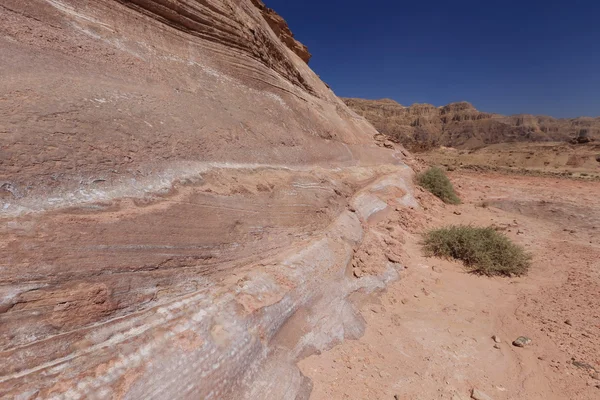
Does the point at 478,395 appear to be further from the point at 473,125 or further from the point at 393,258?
the point at 473,125

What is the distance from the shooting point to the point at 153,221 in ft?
7.74

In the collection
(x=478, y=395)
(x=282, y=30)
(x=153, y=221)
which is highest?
(x=282, y=30)

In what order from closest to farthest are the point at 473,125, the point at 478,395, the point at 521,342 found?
the point at 478,395, the point at 521,342, the point at 473,125

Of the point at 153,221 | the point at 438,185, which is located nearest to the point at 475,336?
the point at 153,221

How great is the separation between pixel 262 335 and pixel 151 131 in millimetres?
2152

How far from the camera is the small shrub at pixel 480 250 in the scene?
447 centimetres

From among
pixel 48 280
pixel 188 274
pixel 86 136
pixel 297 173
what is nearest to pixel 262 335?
pixel 188 274

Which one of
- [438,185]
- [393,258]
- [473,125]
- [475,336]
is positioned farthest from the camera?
[473,125]

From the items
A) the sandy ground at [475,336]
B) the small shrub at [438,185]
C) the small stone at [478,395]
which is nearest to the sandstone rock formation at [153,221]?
the sandy ground at [475,336]

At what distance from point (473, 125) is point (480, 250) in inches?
2879

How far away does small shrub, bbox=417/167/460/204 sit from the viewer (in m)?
8.30

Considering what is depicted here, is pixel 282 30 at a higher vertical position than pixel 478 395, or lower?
higher

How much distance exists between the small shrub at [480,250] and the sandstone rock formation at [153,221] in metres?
1.27

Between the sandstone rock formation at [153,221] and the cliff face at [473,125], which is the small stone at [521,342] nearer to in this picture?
the sandstone rock formation at [153,221]
